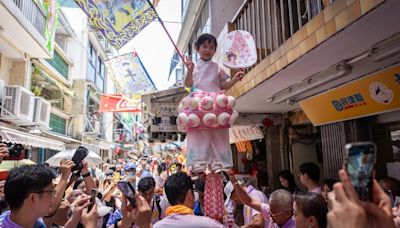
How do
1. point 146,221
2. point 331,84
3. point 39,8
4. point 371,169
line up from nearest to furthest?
1. point 371,169
2. point 146,221
3. point 331,84
4. point 39,8

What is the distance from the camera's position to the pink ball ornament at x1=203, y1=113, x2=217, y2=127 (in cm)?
311

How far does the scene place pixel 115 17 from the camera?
4508 mm

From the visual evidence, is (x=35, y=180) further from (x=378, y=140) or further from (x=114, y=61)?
(x=114, y=61)

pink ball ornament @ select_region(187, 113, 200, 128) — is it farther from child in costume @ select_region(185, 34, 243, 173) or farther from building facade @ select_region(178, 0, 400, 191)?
building facade @ select_region(178, 0, 400, 191)

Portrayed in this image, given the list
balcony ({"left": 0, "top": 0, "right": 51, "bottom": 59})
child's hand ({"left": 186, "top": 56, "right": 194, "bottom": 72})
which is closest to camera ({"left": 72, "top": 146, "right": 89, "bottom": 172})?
child's hand ({"left": 186, "top": 56, "right": 194, "bottom": 72})

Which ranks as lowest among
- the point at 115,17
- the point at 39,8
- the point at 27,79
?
the point at 115,17

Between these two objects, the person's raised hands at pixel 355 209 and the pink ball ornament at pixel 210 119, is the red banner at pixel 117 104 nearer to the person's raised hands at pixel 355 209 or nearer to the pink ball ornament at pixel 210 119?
the pink ball ornament at pixel 210 119

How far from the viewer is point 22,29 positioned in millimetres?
10391

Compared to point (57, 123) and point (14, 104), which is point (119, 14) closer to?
point (14, 104)

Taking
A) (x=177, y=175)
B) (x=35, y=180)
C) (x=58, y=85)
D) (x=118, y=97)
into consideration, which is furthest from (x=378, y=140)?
(x=58, y=85)

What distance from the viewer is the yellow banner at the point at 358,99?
13.8 ft

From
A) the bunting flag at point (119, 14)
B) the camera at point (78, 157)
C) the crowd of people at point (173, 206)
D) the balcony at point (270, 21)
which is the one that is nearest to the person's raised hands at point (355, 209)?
the crowd of people at point (173, 206)

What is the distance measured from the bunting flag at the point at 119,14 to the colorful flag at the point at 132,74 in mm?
7790

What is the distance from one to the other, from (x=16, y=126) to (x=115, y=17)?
10.2 m
